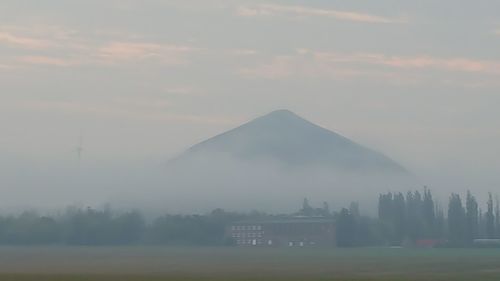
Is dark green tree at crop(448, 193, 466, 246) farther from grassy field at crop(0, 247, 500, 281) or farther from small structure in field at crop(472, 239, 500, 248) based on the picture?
grassy field at crop(0, 247, 500, 281)

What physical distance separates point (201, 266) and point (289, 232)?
65.4m

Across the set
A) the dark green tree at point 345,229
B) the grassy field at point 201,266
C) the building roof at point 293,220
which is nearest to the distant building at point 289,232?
the building roof at point 293,220

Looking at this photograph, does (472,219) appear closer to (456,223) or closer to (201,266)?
(456,223)

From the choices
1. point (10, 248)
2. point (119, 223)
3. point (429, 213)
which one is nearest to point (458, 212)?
point (429, 213)

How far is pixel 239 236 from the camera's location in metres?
139

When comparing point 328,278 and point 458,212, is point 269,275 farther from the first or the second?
point 458,212

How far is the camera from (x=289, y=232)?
501 feet

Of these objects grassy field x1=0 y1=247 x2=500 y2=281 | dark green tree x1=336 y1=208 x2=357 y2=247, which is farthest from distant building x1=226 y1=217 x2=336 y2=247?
grassy field x1=0 y1=247 x2=500 y2=281

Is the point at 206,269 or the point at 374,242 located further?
the point at 374,242

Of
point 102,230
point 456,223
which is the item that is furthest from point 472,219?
point 102,230

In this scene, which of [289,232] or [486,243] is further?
[486,243]

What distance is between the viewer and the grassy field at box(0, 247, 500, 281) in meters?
73.5

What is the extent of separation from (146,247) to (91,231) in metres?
5.24

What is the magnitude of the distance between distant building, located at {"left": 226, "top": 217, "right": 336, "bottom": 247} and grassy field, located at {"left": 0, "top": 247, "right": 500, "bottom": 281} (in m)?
27.9
